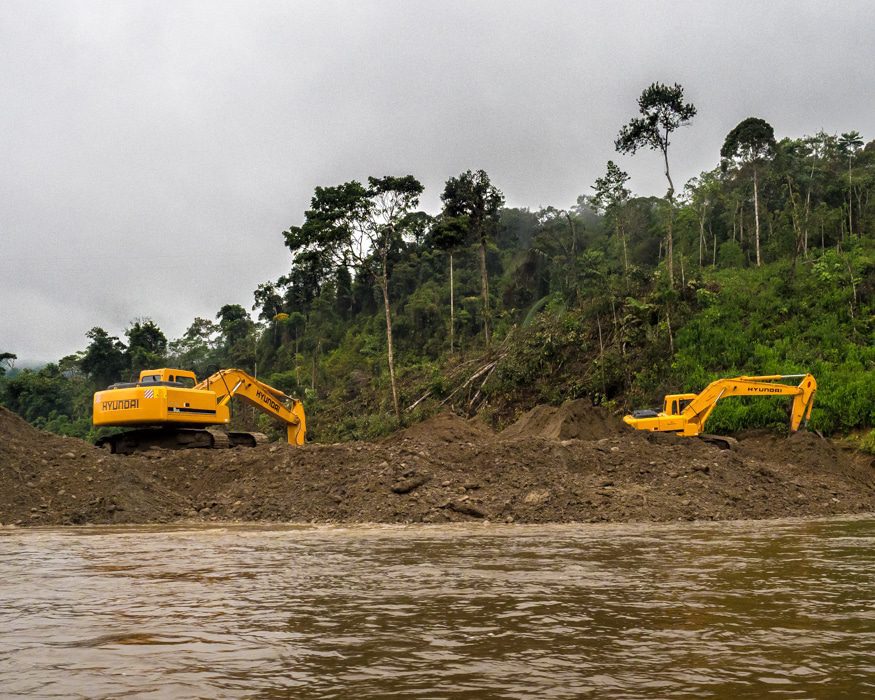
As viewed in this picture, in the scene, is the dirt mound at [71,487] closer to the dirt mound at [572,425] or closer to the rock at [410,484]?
the rock at [410,484]

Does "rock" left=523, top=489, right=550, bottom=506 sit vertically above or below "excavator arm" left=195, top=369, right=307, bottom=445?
below

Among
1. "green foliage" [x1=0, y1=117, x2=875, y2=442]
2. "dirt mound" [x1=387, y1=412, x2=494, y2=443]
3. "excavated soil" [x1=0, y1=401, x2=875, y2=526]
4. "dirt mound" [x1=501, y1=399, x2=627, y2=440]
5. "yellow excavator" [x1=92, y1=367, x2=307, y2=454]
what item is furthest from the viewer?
"green foliage" [x1=0, y1=117, x2=875, y2=442]

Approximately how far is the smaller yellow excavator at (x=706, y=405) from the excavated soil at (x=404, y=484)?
2309mm

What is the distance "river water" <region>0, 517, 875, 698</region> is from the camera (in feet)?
12.0

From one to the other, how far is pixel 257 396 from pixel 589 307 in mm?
16869

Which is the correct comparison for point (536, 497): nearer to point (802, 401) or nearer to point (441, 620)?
point (441, 620)

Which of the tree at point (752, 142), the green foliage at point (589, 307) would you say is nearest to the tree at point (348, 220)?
the green foliage at point (589, 307)

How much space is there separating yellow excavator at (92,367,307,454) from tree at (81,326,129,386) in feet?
147

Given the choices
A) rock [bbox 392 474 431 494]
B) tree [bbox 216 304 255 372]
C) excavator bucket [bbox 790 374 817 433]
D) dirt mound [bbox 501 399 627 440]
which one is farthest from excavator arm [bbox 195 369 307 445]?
tree [bbox 216 304 255 372]

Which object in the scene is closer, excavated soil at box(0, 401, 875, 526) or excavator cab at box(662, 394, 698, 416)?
excavated soil at box(0, 401, 875, 526)

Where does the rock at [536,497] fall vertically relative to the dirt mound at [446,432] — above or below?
below

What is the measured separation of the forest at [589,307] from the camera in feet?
93.6

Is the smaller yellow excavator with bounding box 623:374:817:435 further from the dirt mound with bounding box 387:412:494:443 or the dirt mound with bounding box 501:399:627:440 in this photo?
the dirt mound with bounding box 387:412:494:443

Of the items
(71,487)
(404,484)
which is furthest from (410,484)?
(71,487)
